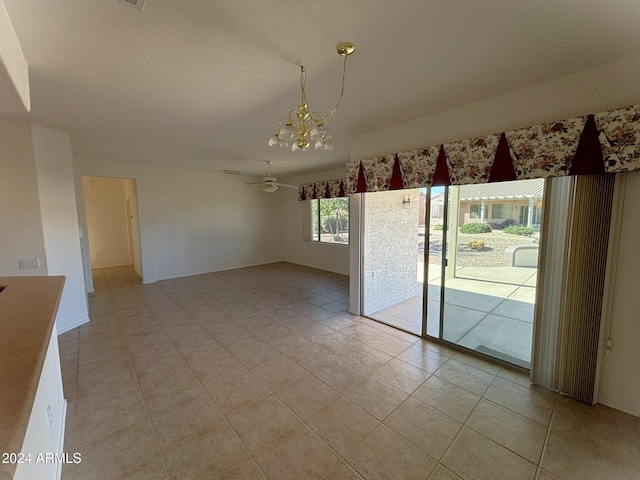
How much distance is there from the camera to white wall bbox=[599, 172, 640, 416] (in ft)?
6.28

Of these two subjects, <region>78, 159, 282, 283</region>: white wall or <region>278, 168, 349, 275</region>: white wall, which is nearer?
<region>78, 159, 282, 283</region>: white wall

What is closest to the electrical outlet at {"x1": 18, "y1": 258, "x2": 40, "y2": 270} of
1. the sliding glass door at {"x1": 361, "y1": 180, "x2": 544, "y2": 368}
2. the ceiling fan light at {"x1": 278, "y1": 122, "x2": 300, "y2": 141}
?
the ceiling fan light at {"x1": 278, "y1": 122, "x2": 300, "y2": 141}

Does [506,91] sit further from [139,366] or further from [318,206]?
[318,206]

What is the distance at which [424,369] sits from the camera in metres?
2.57

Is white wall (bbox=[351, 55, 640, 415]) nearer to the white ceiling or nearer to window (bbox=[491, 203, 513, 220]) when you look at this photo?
the white ceiling

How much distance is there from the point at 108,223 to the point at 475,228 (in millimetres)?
8942

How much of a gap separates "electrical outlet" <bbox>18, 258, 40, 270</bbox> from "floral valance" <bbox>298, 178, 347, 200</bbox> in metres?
4.93

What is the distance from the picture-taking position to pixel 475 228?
2.90 metres

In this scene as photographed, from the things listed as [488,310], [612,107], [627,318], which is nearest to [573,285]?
[627,318]

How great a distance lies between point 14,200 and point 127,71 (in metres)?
2.37

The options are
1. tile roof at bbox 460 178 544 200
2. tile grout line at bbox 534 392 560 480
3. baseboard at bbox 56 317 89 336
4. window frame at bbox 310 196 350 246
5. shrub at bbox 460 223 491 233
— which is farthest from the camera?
window frame at bbox 310 196 350 246

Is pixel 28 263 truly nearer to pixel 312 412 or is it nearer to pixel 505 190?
pixel 312 412

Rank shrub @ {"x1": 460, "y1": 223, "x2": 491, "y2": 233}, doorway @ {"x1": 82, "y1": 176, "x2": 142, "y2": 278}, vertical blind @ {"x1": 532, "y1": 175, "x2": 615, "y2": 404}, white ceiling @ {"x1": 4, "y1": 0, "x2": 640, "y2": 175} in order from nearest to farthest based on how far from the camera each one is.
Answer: white ceiling @ {"x1": 4, "y1": 0, "x2": 640, "y2": 175}
vertical blind @ {"x1": 532, "y1": 175, "x2": 615, "y2": 404}
shrub @ {"x1": 460, "y1": 223, "x2": 491, "y2": 233}
doorway @ {"x1": 82, "y1": 176, "x2": 142, "y2": 278}

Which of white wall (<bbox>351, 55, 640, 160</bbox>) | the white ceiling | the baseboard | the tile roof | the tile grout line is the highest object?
the white ceiling
